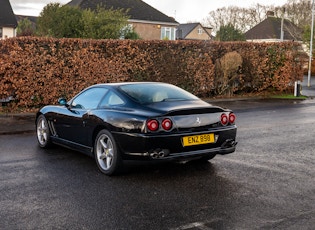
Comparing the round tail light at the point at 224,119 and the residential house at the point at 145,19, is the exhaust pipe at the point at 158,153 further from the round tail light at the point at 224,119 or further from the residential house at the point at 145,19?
the residential house at the point at 145,19

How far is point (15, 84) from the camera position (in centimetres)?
1453

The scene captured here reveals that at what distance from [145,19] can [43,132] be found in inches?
1530

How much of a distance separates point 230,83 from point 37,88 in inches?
377

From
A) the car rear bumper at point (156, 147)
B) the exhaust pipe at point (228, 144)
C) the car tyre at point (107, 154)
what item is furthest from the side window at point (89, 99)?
the exhaust pipe at point (228, 144)

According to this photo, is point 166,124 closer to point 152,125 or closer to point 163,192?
point 152,125

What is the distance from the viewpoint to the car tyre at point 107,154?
6.10m

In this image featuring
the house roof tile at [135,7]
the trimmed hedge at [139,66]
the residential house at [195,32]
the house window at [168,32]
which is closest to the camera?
the trimmed hedge at [139,66]

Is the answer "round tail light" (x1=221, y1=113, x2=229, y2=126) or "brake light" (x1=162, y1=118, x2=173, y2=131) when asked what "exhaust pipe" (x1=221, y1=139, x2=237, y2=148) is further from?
"brake light" (x1=162, y1=118, x2=173, y2=131)

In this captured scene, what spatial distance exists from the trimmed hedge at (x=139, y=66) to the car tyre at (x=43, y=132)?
6364mm

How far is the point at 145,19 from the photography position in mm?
45844

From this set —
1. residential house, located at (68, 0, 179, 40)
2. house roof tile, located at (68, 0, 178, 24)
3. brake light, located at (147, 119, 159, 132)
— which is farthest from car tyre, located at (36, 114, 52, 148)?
residential house, located at (68, 0, 179, 40)

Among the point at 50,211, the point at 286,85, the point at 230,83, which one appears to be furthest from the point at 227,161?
the point at 286,85

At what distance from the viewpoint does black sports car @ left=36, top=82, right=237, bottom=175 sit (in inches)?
230

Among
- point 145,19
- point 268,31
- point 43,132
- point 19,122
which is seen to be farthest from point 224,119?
point 268,31
